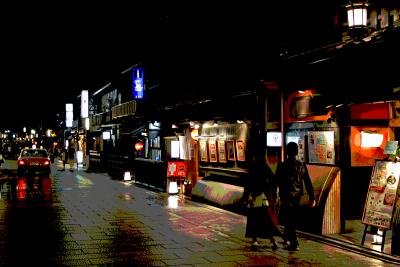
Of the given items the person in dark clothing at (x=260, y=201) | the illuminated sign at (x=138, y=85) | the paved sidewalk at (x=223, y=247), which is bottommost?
the paved sidewalk at (x=223, y=247)

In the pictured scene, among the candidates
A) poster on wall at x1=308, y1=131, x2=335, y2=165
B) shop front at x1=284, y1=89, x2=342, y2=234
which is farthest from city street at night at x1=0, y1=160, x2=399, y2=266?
poster on wall at x1=308, y1=131, x2=335, y2=165

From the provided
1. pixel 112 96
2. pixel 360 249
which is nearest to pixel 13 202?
pixel 360 249

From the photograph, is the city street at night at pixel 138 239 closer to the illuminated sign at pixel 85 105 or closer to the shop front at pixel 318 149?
the shop front at pixel 318 149

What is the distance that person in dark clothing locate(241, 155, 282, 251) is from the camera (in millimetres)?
10695

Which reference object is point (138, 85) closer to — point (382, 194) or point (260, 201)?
point (260, 201)

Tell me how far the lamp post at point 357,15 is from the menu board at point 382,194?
3178 mm

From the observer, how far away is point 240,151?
18281 mm

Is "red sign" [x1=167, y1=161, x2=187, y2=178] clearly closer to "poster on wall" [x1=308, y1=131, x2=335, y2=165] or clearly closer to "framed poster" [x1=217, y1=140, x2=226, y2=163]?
"framed poster" [x1=217, y1=140, x2=226, y2=163]

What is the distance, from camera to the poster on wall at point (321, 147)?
1366cm

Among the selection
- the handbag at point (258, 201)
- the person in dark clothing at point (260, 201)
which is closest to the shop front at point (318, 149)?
the person in dark clothing at point (260, 201)

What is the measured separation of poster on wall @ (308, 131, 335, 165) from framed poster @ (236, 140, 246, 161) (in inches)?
151

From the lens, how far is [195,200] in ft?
65.2

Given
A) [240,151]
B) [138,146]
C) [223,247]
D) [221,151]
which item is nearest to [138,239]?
[223,247]

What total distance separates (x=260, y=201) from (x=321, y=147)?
4079 millimetres
